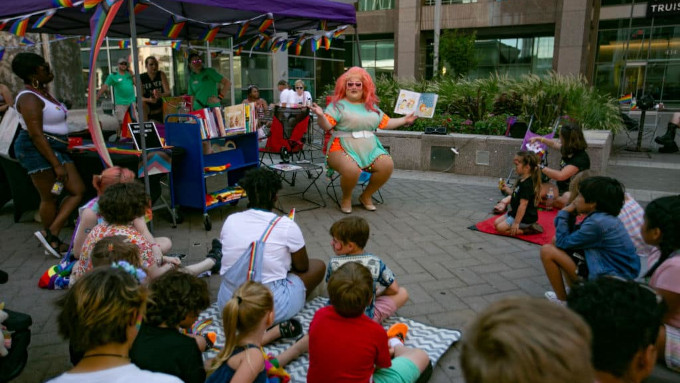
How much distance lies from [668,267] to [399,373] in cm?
155

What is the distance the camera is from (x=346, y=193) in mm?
6340

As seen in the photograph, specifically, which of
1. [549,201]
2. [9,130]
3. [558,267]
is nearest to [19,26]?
[9,130]

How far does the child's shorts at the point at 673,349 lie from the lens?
262cm

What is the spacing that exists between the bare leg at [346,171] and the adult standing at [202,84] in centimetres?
278

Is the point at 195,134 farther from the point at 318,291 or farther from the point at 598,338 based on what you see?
the point at 598,338

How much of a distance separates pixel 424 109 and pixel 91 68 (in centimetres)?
470

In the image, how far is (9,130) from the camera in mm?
4773

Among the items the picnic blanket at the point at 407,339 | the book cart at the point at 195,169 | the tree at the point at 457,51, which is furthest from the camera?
the tree at the point at 457,51

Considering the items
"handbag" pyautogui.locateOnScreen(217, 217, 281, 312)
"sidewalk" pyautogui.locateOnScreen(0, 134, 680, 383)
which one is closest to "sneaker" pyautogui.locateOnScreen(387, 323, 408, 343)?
"sidewalk" pyautogui.locateOnScreen(0, 134, 680, 383)

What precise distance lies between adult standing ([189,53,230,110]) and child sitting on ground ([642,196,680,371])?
673 cm

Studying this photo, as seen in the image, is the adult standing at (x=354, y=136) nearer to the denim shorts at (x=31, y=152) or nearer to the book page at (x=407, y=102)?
the book page at (x=407, y=102)

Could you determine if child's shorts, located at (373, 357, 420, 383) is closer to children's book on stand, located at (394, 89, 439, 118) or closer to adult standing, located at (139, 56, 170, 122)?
children's book on stand, located at (394, 89, 439, 118)

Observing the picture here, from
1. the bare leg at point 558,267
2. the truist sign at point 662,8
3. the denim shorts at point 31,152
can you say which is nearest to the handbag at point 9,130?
the denim shorts at point 31,152

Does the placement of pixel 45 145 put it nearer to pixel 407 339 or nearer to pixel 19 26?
pixel 19 26
